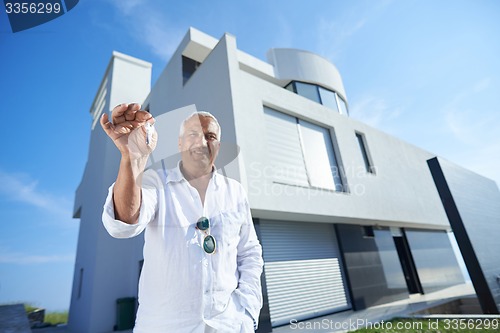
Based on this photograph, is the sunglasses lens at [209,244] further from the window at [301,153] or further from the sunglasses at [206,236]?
the window at [301,153]

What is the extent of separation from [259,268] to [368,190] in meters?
7.57

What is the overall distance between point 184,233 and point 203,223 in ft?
0.37

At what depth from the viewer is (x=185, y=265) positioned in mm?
1064

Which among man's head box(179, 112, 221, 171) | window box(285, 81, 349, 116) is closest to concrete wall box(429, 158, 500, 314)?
window box(285, 81, 349, 116)

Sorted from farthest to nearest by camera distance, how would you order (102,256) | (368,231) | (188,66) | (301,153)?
(188,66) → (368,231) → (102,256) → (301,153)

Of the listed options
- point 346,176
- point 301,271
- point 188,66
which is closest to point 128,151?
point 301,271

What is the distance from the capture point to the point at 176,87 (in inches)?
322

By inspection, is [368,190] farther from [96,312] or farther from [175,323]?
[96,312]

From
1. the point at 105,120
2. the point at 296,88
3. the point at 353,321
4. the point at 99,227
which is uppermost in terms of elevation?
the point at 296,88

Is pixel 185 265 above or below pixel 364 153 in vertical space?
below

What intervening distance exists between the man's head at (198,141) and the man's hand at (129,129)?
48 centimetres

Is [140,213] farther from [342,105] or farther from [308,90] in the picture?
[342,105]

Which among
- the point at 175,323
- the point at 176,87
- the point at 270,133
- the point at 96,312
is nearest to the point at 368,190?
the point at 270,133

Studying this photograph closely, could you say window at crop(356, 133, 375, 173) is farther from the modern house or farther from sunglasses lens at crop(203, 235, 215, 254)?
sunglasses lens at crop(203, 235, 215, 254)
